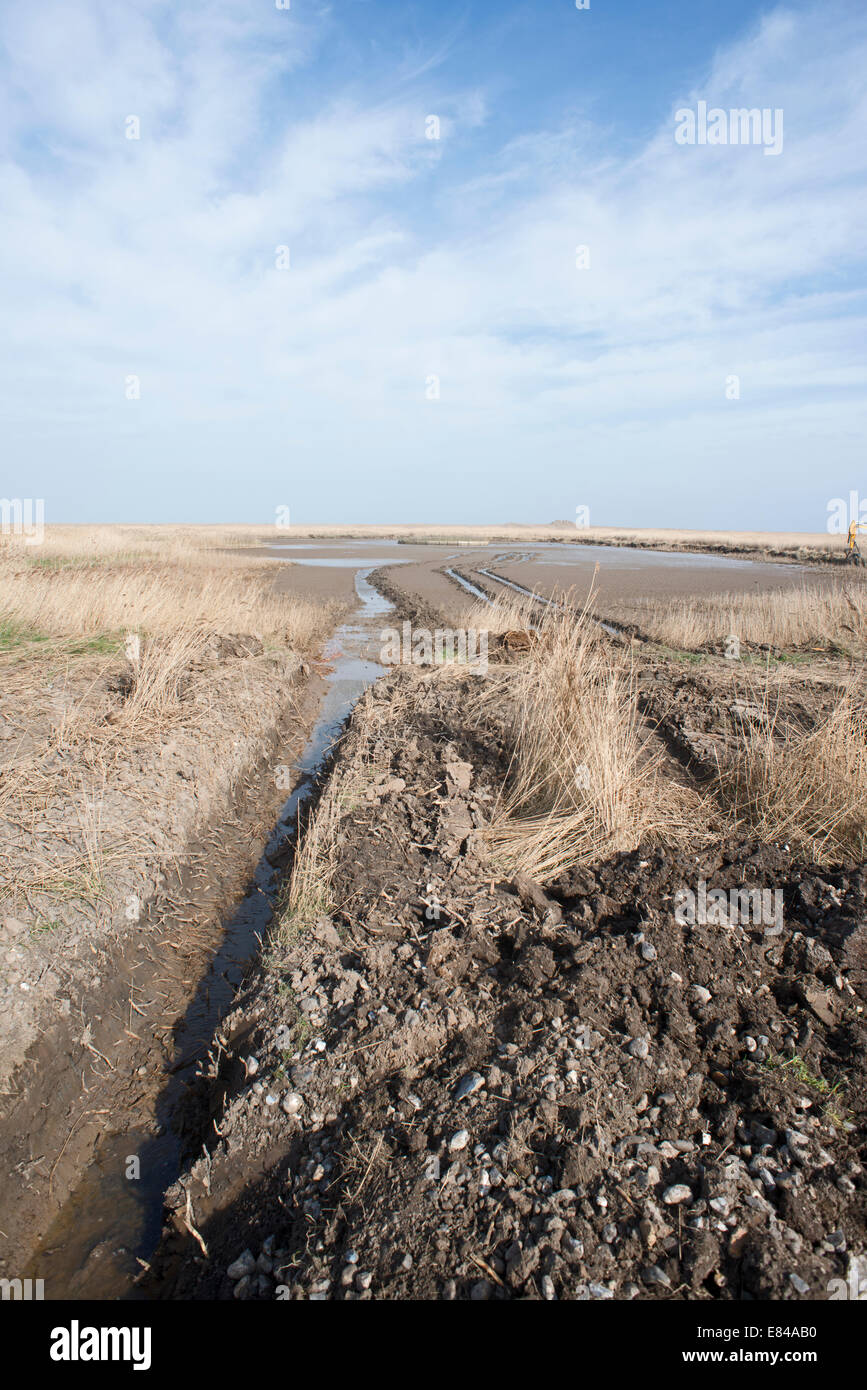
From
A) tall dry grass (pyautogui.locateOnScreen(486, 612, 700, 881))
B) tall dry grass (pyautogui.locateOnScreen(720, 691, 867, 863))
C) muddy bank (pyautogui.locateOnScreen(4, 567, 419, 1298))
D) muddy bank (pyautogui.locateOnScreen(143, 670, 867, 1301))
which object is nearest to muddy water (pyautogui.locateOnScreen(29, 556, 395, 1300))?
muddy bank (pyautogui.locateOnScreen(4, 567, 419, 1298))

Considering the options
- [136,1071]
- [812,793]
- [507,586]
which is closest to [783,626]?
[812,793]

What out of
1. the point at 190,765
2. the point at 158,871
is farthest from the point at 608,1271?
the point at 190,765

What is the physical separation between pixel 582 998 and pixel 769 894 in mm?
1534

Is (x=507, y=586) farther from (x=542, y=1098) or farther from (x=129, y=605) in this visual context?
(x=542, y=1098)

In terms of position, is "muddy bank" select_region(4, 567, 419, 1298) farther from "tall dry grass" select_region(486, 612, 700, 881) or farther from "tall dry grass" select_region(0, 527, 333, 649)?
"tall dry grass" select_region(0, 527, 333, 649)

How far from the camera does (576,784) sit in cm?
547

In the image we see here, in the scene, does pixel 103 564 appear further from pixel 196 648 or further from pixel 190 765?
pixel 190 765

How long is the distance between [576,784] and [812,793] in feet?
5.28

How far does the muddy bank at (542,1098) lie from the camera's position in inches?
95.4

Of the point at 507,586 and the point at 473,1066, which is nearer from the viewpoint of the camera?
the point at 473,1066

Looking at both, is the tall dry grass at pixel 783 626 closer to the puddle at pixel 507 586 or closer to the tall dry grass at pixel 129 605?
the puddle at pixel 507 586

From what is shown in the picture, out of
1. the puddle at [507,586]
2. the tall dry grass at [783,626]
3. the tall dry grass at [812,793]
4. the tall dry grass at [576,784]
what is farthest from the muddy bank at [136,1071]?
the puddle at [507,586]

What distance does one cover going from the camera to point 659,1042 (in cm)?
331

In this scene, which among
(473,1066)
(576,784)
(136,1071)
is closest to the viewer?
(473,1066)
